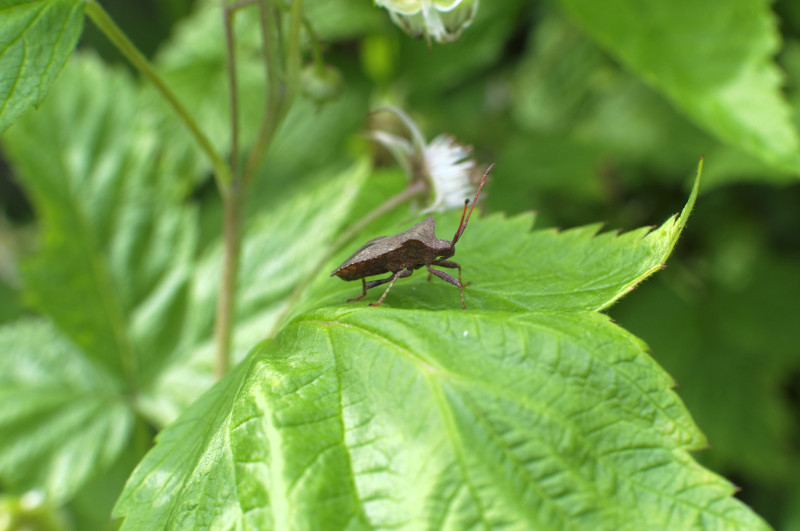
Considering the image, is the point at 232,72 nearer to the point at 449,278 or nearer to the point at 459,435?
the point at 449,278

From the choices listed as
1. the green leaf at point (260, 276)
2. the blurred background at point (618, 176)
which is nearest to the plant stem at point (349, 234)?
the green leaf at point (260, 276)

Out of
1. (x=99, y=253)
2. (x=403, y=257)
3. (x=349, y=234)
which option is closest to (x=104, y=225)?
(x=99, y=253)

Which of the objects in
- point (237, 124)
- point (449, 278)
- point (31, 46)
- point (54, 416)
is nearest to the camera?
point (31, 46)

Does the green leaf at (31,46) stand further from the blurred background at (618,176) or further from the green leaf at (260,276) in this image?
the blurred background at (618,176)

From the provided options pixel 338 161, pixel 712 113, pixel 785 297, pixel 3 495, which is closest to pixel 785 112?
pixel 712 113

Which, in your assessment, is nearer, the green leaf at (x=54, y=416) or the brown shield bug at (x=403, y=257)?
Answer: the brown shield bug at (x=403, y=257)

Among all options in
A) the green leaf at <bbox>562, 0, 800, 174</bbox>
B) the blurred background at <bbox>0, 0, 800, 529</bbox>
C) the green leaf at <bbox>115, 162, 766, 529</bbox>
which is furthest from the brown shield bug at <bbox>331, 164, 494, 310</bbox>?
the blurred background at <bbox>0, 0, 800, 529</bbox>
